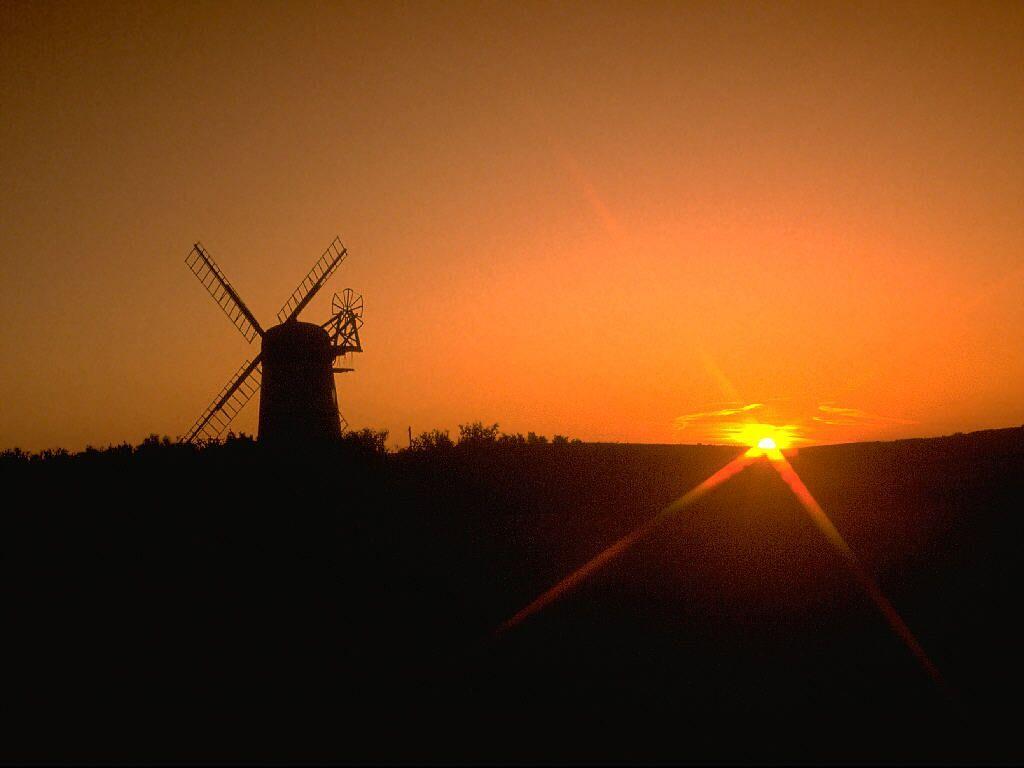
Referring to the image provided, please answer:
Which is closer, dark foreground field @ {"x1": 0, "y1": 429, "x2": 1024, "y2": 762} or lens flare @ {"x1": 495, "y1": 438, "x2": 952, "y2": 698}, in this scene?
dark foreground field @ {"x1": 0, "y1": 429, "x2": 1024, "y2": 762}

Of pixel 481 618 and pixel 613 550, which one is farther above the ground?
pixel 613 550

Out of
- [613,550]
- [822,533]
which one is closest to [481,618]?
[613,550]

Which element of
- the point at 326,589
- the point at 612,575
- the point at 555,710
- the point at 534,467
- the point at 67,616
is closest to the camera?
the point at 555,710

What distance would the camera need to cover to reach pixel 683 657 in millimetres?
11023

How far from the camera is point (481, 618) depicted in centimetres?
1226

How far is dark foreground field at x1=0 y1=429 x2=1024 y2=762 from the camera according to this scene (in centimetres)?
849

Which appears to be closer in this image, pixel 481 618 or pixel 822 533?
pixel 481 618

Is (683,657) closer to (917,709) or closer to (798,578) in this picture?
(917,709)

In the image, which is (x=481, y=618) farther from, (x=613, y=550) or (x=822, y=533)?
(x=822, y=533)

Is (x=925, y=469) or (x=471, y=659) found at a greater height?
(x=925, y=469)

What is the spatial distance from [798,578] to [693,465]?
1177cm

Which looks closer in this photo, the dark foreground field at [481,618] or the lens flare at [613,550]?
the dark foreground field at [481,618]

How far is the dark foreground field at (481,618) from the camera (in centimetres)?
849

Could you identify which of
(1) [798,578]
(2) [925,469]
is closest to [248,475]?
(1) [798,578]
